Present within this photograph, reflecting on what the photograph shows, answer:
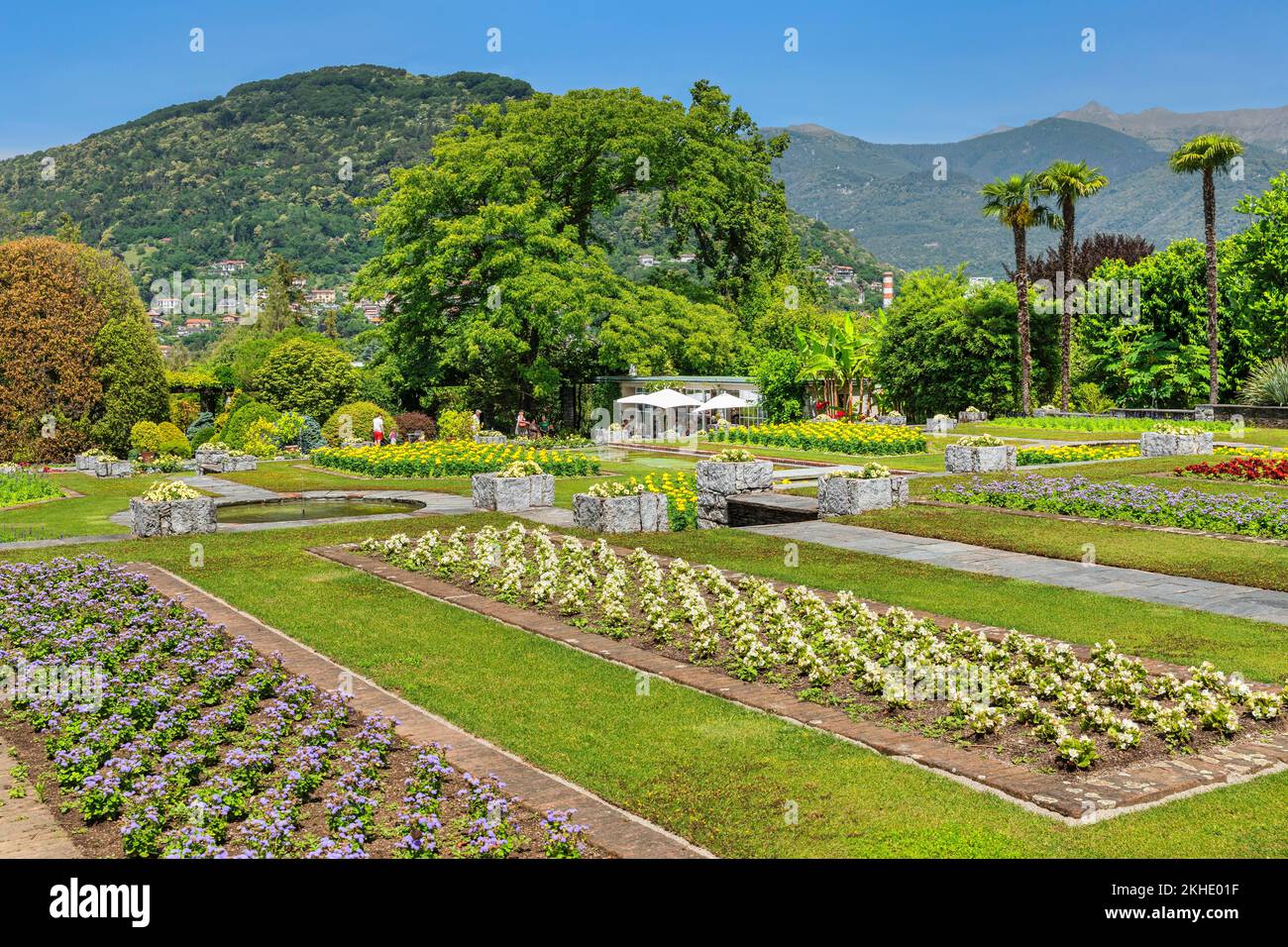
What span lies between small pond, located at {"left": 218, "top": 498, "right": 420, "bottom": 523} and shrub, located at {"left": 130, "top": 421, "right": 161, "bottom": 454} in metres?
19.6

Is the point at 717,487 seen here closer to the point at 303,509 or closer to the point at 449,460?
the point at 303,509

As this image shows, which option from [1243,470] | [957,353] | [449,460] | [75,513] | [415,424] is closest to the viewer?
[1243,470]

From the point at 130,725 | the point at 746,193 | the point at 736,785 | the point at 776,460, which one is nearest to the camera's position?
the point at 736,785

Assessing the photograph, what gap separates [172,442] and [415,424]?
31.7ft

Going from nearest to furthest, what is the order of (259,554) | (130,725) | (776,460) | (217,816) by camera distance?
1. (217,816)
2. (130,725)
3. (259,554)
4. (776,460)

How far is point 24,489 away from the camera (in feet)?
90.2

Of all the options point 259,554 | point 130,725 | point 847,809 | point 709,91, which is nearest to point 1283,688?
point 847,809

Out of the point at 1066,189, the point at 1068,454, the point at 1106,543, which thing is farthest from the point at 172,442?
the point at 1066,189

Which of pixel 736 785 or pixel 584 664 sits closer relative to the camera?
pixel 736 785

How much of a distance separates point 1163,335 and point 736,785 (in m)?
49.7

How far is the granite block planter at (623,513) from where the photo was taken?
1862cm

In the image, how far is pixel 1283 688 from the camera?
882 cm
